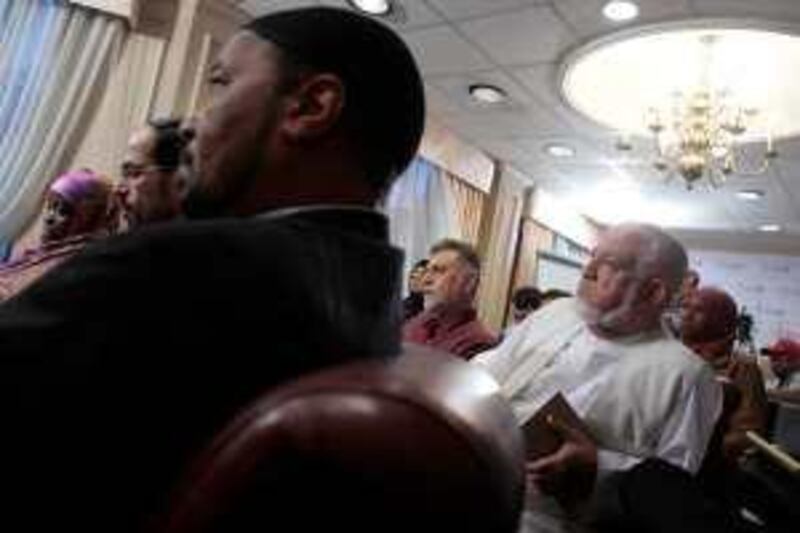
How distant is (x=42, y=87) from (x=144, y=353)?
150 inches

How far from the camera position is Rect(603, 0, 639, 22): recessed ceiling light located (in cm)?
380

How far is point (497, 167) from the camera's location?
6918mm

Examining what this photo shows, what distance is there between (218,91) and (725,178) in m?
5.75

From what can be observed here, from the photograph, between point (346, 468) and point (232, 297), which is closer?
point (346, 468)

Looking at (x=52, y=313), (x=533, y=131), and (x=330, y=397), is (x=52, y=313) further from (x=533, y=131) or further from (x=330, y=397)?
(x=533, y=131)

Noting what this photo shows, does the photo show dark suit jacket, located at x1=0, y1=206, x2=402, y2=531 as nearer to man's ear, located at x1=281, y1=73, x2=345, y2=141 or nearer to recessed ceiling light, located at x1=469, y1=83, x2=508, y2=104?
man's ear, located at x1=281, y1=73, x2=345, y2=141

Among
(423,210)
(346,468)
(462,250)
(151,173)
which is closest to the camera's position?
(346,468)

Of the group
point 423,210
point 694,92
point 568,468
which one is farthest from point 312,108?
point 423,210

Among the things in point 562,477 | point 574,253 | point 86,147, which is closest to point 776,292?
point 574,253

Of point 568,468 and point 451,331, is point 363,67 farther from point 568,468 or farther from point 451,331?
point 451,331

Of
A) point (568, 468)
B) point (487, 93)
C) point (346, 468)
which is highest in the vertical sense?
point (487, 93)

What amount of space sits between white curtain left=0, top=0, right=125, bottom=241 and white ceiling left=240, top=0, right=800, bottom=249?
0.85 meters

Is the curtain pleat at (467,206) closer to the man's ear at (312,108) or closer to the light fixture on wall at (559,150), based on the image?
the light fixture on wall at (559,150)

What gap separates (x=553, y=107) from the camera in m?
5.31
